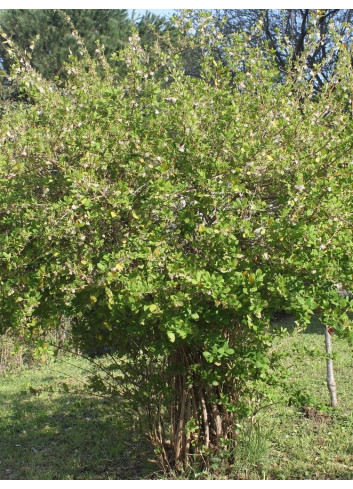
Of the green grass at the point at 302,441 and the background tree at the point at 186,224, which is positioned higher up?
the background tree at the point at 186,224

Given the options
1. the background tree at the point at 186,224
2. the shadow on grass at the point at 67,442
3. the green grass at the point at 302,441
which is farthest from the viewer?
the shadow on grass at the point at 67,442

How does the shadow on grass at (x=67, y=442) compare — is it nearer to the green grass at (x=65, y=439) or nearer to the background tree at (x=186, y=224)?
the green grass at (x=65, y=439)

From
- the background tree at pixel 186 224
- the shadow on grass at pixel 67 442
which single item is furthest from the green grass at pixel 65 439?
the background tree at pixel 186 224

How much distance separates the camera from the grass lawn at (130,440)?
11.2 ft

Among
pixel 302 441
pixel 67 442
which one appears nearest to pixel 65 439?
pixel 67 442

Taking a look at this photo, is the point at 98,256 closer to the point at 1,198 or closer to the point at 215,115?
the point at 1,198

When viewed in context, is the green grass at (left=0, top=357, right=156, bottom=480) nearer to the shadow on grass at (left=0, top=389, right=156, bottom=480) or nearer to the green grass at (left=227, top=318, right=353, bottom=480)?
the shadow on grass at (left=0, top=389, right=156, bottom=480)

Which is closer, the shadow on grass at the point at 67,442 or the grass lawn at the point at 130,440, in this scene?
the grass lawn at the point at 130,440

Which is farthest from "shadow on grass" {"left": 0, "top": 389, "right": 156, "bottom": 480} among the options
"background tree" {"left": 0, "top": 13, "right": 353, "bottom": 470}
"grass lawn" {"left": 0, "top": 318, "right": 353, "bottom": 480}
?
"background tree" {"left": 0, "top": 13, "right": 353, "bottom": 470}

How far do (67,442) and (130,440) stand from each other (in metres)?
0.57

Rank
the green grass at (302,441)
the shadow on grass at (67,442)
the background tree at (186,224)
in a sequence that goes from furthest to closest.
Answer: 1. the shadow on grass at (67,442)
2. the green grass at (302,441)
3. the background tree at (186,224)

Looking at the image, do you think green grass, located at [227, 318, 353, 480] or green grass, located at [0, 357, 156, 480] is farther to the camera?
green grass, located at [0, 357, 156, 480]

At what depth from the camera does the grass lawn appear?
3.42 metres

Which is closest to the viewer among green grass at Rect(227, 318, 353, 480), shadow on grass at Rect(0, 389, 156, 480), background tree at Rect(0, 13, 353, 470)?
background tree at Rect(0, 13, 353, 470)
